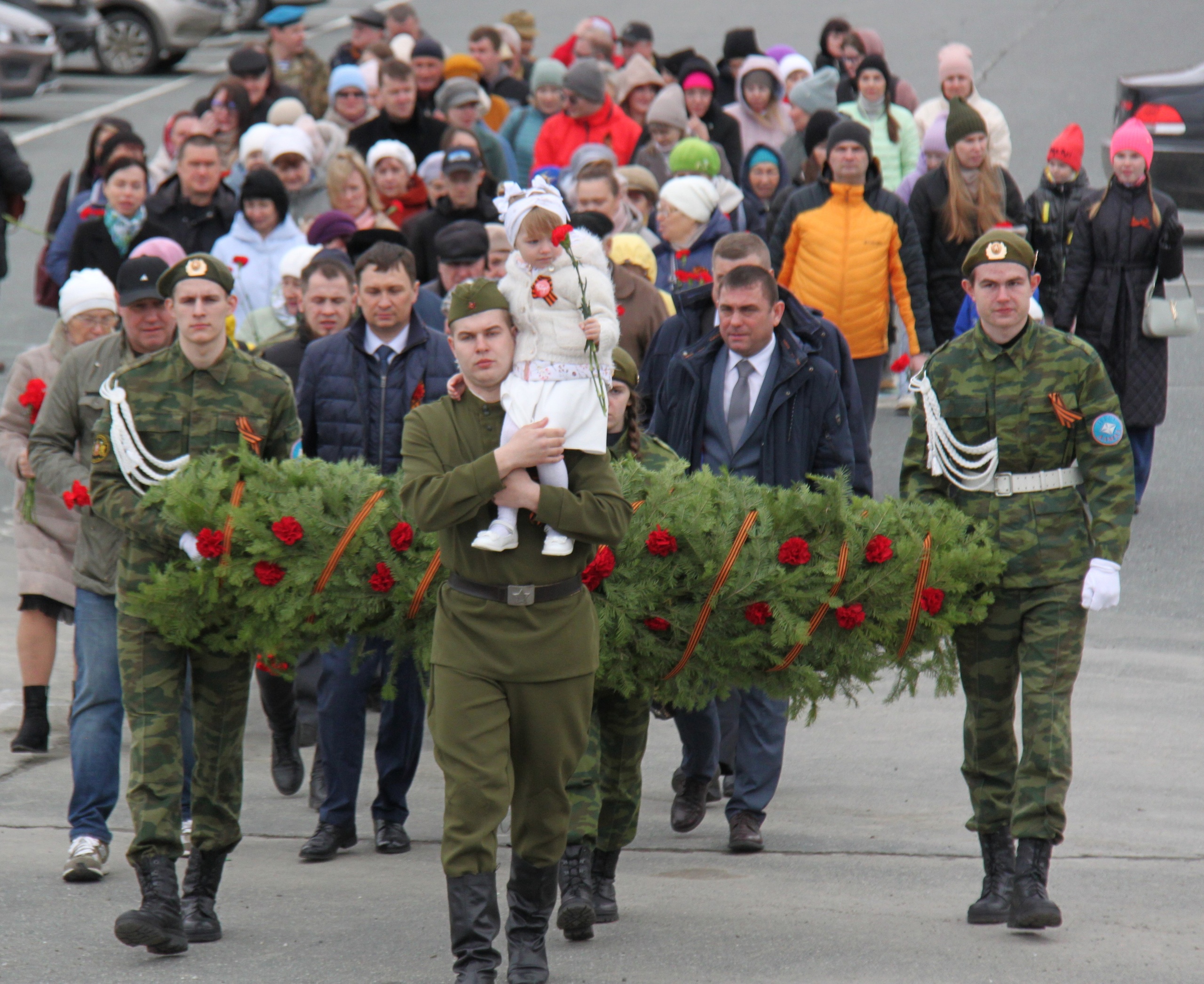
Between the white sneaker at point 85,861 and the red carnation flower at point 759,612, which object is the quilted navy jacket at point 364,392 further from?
the red carnation flower at point 759,612

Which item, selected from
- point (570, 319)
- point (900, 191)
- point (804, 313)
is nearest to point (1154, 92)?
point (900, 191)

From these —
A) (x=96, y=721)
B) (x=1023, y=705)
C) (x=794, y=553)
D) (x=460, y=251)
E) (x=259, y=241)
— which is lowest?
(x=96, y=721)

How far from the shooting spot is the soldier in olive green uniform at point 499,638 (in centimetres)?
474

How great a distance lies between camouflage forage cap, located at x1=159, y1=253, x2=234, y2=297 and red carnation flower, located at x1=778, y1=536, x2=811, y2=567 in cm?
196

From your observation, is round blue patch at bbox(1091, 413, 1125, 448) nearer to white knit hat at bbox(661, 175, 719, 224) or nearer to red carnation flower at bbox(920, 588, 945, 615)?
red carnation flower at bbox(920, 588, 945, 615)

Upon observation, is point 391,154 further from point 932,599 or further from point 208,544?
point 932,599

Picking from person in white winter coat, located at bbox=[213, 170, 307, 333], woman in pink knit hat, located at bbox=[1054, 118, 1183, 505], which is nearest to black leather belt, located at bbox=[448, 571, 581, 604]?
person in white winter coat, located at bbox=[213, 170, 307, 333]

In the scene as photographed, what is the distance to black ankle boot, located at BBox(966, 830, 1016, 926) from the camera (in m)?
5.48

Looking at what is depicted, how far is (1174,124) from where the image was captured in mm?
16219

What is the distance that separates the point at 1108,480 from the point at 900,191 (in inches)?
283

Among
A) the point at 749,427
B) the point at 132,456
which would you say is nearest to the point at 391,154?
the point at 749,427

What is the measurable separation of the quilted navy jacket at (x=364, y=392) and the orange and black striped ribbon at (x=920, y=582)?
2171mm

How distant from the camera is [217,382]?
562 centimetres

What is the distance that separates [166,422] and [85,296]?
5.50 ft
